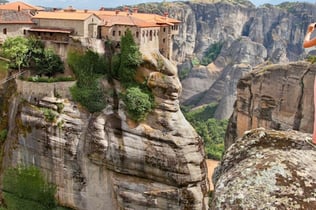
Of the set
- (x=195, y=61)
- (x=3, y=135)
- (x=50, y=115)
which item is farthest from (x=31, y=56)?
(x=195, y=61)

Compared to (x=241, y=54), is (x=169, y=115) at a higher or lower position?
higher

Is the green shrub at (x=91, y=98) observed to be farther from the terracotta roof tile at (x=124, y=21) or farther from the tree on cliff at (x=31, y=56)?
the terracotta roof tile at (x=124, y=21)

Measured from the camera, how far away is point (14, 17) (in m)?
32.4

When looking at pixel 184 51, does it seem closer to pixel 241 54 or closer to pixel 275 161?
pixel 241 54

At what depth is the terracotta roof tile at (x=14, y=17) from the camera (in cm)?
3219

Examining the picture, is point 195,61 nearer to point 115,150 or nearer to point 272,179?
point 115,150

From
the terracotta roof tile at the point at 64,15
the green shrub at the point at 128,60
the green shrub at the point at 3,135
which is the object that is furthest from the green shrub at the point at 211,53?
the green shrub at the point at 3,135

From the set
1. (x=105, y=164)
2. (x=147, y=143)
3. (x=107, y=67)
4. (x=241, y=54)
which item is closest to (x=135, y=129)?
(x=147, y=143)

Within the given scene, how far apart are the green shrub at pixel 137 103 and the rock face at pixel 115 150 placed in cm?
43

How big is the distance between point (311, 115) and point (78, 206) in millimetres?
15471

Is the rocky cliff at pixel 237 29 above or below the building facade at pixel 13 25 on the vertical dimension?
below

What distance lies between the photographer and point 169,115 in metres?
27.1

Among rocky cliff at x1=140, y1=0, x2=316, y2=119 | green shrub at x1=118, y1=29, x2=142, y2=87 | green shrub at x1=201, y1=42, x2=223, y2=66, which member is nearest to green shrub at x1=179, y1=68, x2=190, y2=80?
rocky cliff at x1=140, y1=0, x2=316, y2=119

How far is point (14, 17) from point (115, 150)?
12216 millimetres
